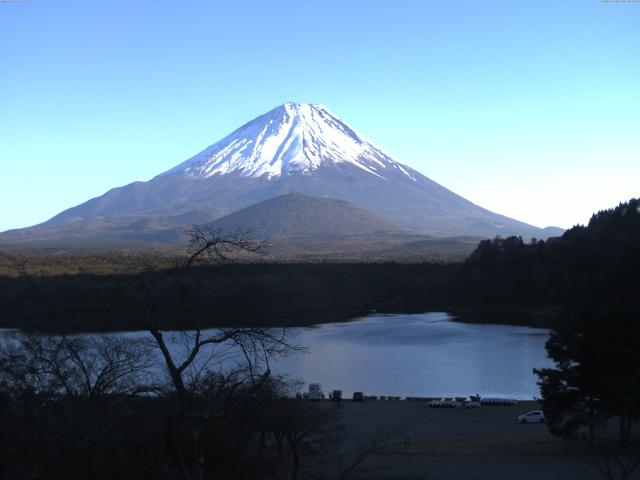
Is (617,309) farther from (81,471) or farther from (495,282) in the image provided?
(495,282)

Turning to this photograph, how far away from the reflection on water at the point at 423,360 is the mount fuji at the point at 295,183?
70571mm

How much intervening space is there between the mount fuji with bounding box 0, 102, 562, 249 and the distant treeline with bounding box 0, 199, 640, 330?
57605 millimetres

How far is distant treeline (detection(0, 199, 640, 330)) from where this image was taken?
2592cm

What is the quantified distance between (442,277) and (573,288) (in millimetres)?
8161

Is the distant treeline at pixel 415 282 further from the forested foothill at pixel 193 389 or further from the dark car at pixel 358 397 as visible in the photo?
the dark car at pixel 358 397

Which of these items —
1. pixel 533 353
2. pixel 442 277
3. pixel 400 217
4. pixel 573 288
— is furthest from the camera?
pixel 400 217

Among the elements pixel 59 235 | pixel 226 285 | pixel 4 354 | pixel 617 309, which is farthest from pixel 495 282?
pixel 59 235

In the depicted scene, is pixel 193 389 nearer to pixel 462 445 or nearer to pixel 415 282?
pixel 462 445

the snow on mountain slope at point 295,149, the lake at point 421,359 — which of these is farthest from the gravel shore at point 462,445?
the snow on mountain slope at point 295,149

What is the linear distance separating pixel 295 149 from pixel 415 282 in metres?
82.5

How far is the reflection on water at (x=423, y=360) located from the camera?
1588 cm

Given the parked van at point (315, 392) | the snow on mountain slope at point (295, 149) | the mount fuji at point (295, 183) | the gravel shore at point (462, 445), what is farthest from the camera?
the snow on mountain slope at point (295, 149)

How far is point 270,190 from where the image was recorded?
10694cm

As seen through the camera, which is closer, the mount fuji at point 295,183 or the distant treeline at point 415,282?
the distant treeline at point 415,282
